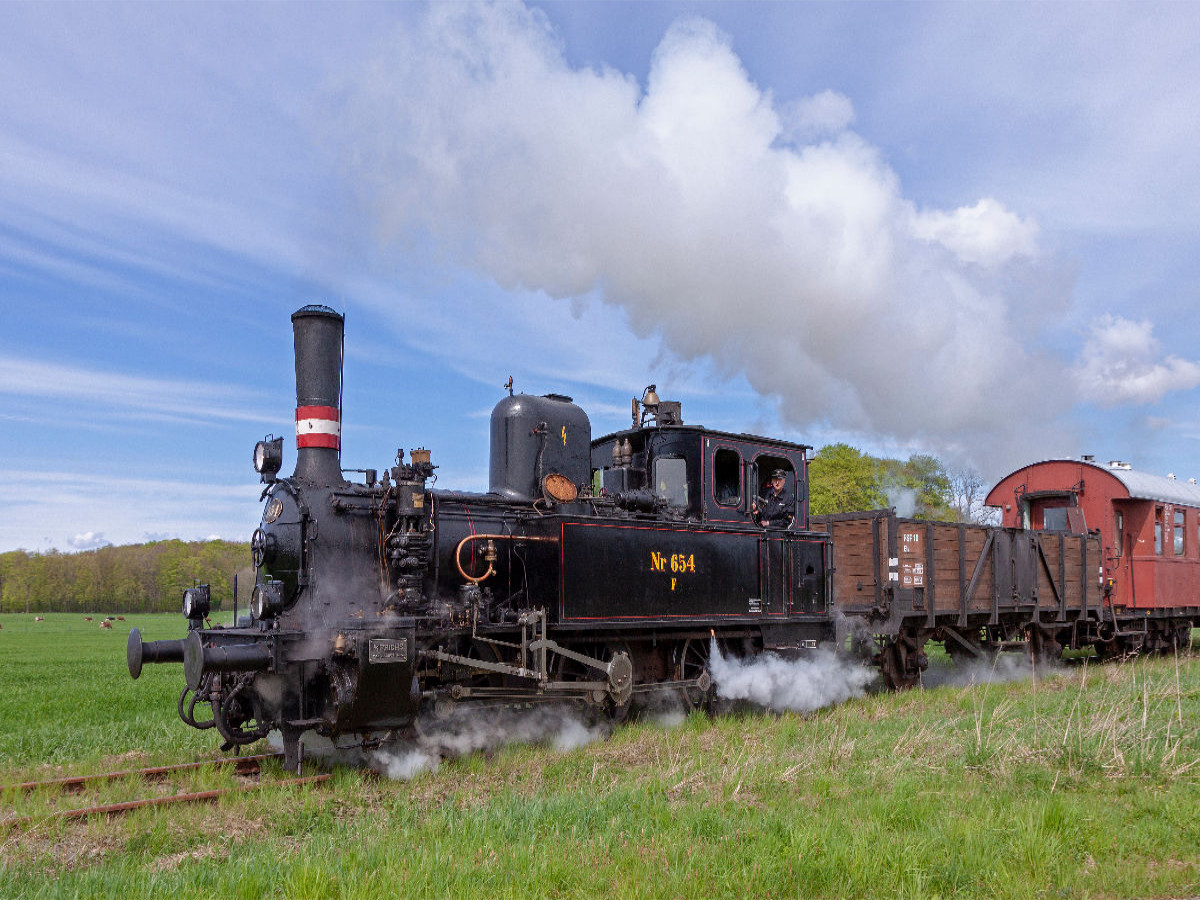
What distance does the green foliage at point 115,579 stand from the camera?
92.1 m

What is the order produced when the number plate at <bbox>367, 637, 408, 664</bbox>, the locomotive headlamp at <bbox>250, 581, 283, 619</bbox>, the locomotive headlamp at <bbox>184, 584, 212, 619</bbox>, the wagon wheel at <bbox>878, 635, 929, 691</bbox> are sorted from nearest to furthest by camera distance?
the number plate at <bbox>367, 637, 408, 664</bbox> → the locomotive headlamp at <bbox>250, 581, 283, 619</bbox> → the locomotive headlamp at <bbox>184, 584, 212, 619</bbox> → the wagon wheel at <bbox>878, 635, 929, 691</bbox>

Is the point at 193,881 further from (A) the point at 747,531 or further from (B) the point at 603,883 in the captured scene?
(A) the point at 747,531

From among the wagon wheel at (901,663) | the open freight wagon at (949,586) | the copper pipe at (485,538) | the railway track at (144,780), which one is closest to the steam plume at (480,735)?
the railway track at (144,780)

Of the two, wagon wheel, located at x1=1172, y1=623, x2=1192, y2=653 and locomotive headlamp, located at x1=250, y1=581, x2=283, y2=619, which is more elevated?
locomotive headlamp, located at x1=250, y1=581, x2=283, y2=619

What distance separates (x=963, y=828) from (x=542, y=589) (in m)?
4.43

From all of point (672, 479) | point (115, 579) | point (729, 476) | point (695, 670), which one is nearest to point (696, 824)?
point (695, 670)

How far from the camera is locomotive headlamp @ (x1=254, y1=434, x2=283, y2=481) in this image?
842cm

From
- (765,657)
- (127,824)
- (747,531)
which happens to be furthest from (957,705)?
(127,824)

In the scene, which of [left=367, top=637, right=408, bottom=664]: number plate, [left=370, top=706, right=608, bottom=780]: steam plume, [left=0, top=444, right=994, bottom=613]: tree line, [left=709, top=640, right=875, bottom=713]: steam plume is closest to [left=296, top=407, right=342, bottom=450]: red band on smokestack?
[left=367, top=637, right=408, bottom=664]: number plate

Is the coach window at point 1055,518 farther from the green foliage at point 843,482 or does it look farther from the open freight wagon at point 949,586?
the green foliage at point 843,482

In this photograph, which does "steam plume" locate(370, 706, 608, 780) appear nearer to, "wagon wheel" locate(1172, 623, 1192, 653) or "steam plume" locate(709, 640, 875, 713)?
"steam plume" locate(709, 640, 875, 713)

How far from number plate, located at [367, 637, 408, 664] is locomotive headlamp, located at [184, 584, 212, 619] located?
6.20ft

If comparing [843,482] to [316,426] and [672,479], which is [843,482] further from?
[316,426]

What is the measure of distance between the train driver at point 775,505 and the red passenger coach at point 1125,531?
8.79m
